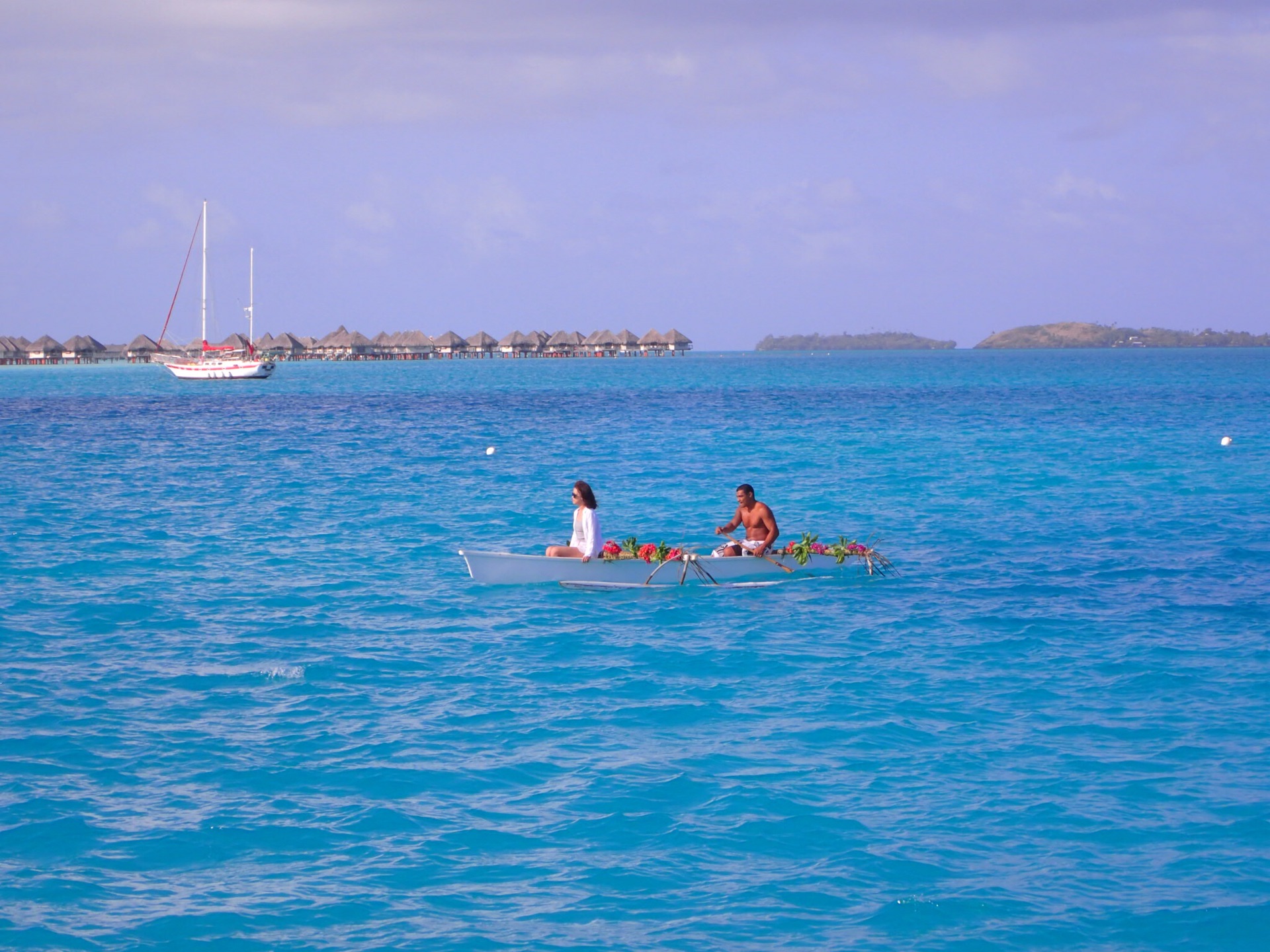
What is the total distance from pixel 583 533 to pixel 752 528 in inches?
94.2

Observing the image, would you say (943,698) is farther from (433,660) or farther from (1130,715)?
(433,660)

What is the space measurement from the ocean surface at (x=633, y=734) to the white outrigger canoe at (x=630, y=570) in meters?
0.30

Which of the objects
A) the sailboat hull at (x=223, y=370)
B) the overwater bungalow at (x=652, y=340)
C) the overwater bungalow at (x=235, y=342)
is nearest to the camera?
the sailboat hull at (x=223, y=370)

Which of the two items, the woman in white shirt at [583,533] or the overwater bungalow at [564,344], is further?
the overwater bungalow at [564,344]

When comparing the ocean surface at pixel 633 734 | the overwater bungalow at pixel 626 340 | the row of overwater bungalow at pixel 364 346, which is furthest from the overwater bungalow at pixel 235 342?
the ocean surface at pixel 633 734

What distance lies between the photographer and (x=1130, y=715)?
11.2m

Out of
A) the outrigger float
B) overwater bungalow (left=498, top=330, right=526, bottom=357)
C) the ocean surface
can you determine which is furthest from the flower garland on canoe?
overwater bungalow (left=498, top=330, right=526, bottom=357)

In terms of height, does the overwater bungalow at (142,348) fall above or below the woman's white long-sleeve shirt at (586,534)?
above

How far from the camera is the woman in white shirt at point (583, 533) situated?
1631cm

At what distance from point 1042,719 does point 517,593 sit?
25.5 feet

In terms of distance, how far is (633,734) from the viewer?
11.0 meters

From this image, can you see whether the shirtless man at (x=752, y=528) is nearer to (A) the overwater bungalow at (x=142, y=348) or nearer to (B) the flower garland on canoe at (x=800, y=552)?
(B) the flower garland on canoe at (x=800, y=552)

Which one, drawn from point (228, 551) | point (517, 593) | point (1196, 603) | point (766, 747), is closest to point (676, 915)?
point (766, 747)

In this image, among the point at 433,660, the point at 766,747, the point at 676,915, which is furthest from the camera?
the point at 433,660
